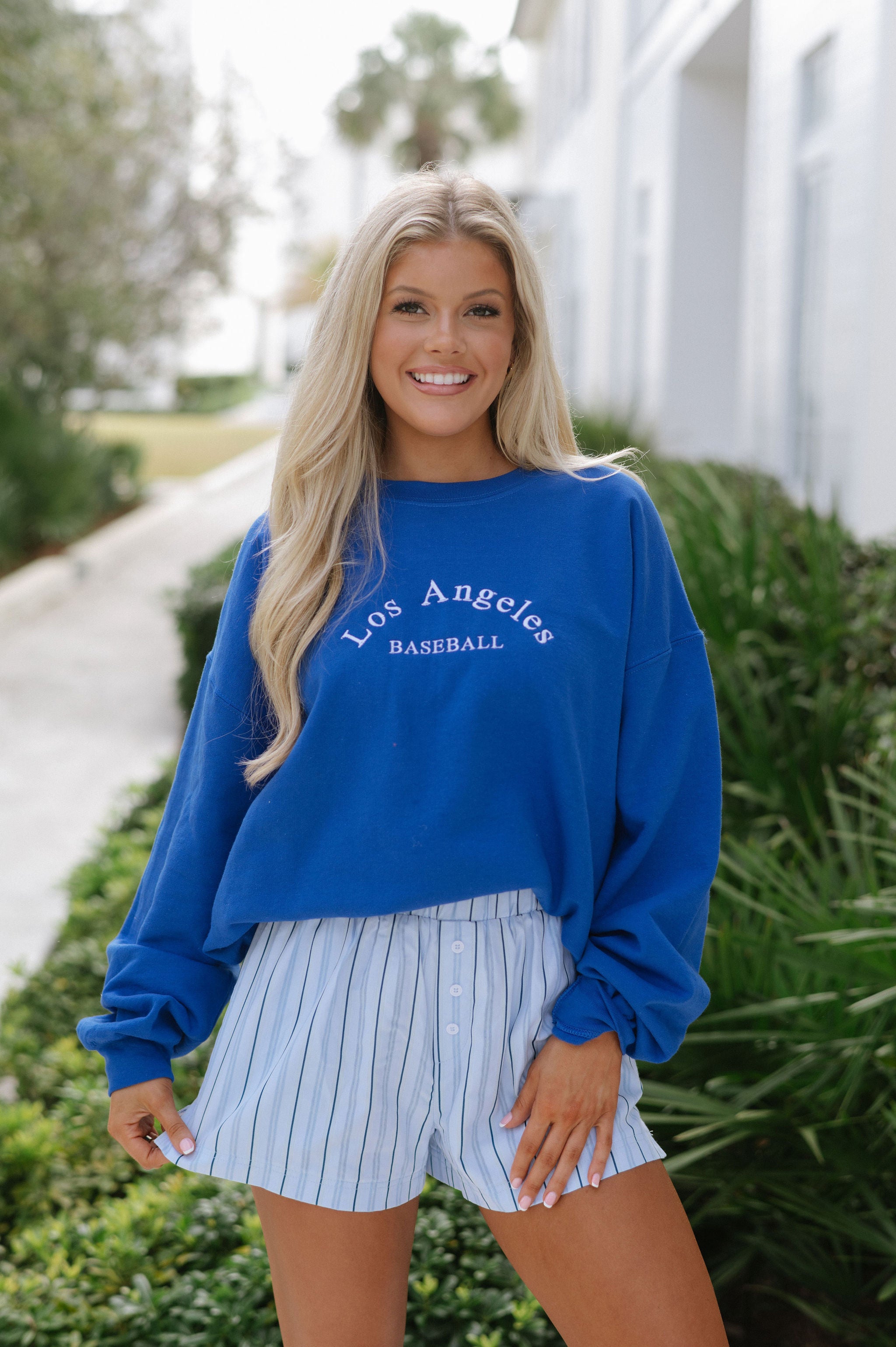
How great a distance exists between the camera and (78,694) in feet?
27.7

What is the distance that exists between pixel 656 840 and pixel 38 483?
11.6 metres

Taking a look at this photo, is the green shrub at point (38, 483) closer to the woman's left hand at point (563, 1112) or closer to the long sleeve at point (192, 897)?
the long sleeve at point (192, 897)

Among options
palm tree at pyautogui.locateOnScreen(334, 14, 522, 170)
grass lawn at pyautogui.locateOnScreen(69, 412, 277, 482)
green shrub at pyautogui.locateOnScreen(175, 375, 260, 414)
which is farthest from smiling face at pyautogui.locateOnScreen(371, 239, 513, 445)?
green shrub at pyautogui.locateOnScreen(175, 375, 260, 414)

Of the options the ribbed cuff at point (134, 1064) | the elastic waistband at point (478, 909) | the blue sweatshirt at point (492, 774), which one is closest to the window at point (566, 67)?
the blue sweatshirt at point (492, 774)

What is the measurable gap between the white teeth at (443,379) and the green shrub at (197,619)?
199 inches

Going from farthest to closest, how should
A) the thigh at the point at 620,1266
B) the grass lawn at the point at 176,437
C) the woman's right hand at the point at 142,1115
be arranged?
the grass lawn at the point at 176,437, the woman's right hand at the point at 142,1115, the thigh at the point at 620,1266

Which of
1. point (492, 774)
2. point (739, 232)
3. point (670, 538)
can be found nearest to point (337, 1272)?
point (492, 774)

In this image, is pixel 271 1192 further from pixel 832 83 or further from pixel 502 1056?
pixel 832 83

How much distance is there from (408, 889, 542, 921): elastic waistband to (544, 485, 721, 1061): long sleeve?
11 cm

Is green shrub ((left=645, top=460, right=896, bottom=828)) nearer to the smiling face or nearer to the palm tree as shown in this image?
the smiling face

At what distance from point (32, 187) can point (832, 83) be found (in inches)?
315

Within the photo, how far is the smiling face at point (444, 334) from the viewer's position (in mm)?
1686

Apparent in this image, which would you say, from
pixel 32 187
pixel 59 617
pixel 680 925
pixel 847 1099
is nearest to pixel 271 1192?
pixel 680 925

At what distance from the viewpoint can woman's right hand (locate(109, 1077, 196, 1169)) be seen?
1.65 meters
